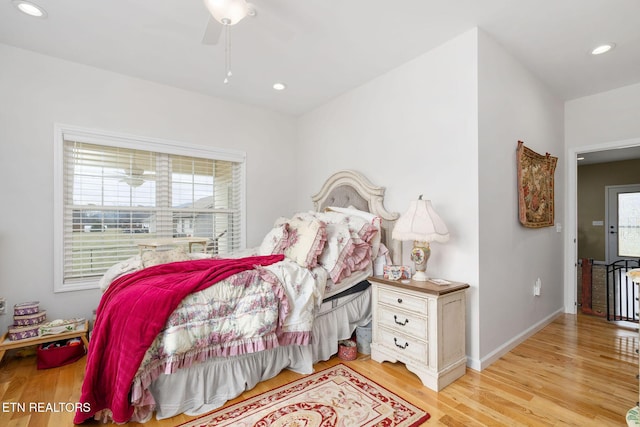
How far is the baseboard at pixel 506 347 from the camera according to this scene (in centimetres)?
238

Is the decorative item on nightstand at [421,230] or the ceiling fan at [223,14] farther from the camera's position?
the decorative item on nightstand at [421,230]

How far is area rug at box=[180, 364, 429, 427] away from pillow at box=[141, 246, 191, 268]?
1343 mm

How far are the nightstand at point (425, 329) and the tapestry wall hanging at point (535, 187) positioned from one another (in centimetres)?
120

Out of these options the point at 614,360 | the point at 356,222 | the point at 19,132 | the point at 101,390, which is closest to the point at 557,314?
the point at 614,360

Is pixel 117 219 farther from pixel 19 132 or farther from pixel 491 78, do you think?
pixel 491 78

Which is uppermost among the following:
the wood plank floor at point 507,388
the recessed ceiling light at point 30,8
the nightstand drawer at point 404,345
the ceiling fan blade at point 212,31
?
the recessed ceiling light at point 30,8

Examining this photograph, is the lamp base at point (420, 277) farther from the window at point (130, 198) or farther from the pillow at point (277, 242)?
the window at point (130, 198)

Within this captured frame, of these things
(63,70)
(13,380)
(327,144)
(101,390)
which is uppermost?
(63,70)

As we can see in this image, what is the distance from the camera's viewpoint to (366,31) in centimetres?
251

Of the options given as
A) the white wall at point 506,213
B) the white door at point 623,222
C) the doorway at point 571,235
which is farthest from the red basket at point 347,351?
the white door at point 623,222

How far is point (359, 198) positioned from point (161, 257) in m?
2.04

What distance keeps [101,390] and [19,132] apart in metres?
2.49

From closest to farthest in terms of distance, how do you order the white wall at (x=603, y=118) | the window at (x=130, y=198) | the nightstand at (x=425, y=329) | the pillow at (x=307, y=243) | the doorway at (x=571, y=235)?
the nightstand at (x=425, y=329)
the pillow at (x=307, y=243)
the window at (x=130, y=198)
the white wall at (x=603, y=118)
the doorway at (x=571, y=235)

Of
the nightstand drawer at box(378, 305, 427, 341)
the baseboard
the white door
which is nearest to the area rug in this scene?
the nightstand drawer at box(378, 305, 427, 341)
